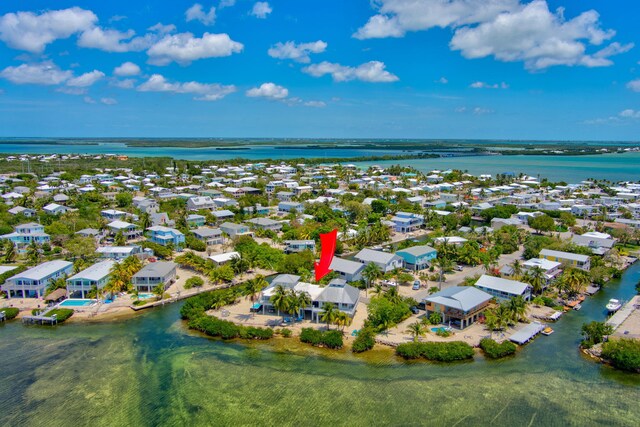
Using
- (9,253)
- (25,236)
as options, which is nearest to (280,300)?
(9,253)

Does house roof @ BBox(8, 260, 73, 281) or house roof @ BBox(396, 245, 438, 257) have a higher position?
house roof @ BBox(396, 245, 438, 257)

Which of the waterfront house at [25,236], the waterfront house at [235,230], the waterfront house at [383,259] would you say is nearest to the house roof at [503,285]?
the waterfront house at [383,259]

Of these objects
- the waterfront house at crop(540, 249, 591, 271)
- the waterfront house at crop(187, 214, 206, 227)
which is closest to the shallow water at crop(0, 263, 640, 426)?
the waterfront house at crop(540, 249, 591, 271)

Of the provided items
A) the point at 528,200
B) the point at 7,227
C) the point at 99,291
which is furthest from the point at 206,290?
the point at 528,200

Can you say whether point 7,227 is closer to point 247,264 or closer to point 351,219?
point 247,264

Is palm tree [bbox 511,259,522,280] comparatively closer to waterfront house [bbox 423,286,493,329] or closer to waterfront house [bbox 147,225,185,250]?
waterfront house [bbox 423,286,493,329]
